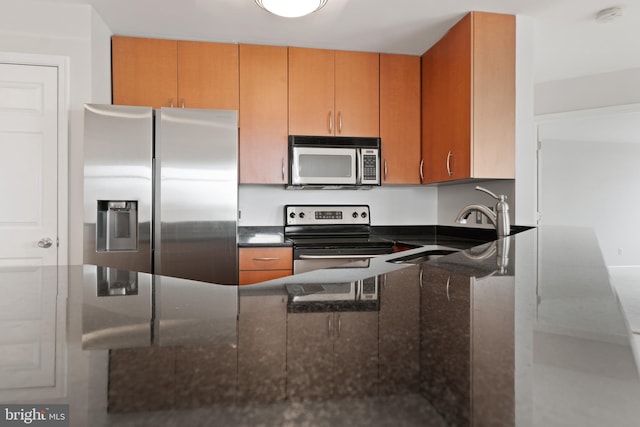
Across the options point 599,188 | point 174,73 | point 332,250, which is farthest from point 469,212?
point 599,188

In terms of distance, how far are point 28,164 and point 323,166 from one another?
6.30ft

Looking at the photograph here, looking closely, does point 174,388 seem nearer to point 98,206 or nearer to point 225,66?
point 98,206

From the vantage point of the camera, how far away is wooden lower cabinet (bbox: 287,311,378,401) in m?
0.25

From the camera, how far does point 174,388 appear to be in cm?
25

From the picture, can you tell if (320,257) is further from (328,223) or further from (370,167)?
(370,167)

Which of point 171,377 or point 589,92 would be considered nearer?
point 171,377

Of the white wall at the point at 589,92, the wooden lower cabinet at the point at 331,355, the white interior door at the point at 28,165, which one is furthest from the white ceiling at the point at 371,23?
the wooden lower cabinet at the point at 331,355

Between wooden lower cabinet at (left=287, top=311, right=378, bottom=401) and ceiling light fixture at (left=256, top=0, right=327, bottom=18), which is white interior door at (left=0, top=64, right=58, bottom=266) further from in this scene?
wooden lower cabinet at (left=287, top=311, right=378, bottom=401)

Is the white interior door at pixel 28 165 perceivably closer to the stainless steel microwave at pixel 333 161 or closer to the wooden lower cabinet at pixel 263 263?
the wooden lower cabinet at pixel 263 263

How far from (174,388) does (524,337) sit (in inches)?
12.2

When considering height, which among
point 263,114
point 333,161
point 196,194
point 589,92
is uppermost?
point 589,92

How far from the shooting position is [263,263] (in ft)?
8.58

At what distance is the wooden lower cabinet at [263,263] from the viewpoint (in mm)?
2588

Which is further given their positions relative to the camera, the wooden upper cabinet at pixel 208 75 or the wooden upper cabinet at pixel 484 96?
the wooden upper cabinet at pixel 208 75
